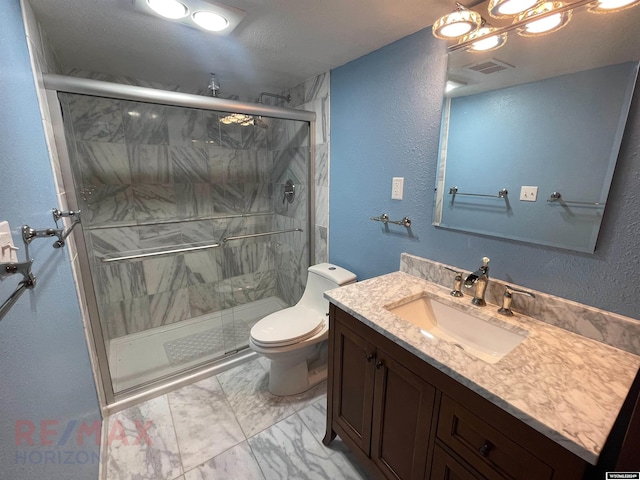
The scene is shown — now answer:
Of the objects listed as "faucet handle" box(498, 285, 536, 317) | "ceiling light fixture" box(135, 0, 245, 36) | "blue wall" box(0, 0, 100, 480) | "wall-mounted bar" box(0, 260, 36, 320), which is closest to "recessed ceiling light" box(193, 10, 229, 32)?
"ceiling light fixture" box(135, 0, 245, 36)

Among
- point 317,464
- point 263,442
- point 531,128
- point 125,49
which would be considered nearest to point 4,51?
point 125,49

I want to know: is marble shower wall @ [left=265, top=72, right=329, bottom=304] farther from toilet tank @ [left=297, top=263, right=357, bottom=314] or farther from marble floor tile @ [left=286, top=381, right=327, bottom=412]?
marble floor tile @ [left=286, top=381, right=327, bottom=412]

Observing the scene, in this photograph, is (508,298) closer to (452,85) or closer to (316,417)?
(452,85)

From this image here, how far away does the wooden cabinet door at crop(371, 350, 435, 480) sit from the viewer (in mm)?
928

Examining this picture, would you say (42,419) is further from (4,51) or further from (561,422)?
(561,422)

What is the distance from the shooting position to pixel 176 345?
2.22 meters

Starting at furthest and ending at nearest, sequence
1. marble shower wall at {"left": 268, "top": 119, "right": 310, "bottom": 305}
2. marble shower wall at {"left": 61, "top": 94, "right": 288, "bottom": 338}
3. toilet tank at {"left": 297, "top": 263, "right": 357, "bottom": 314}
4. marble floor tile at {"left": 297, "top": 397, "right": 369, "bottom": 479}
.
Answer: marble shower wall at {"left": 268, "top": 119, "right": 310, "bottom": 305}
marble shower wall at {"left": 61, "top": 94, "right": 288, "bottom": 338}
toilet tank at {"left": 297, "top": 263, "right": 357, "bottom": 314}
marble floor tile at {"left": 297, "top": 397, "right": 369, "bottom": 479}

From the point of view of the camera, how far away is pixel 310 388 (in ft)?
6.06

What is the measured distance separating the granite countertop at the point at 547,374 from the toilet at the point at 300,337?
645mm

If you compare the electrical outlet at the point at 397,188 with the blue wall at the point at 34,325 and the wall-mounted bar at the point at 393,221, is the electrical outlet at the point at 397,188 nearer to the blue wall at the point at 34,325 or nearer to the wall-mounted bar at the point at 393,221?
the wall-mounted bar at the point at 393,221

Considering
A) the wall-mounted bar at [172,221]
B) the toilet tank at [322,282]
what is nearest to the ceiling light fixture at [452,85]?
the toilet tank at [322,282]

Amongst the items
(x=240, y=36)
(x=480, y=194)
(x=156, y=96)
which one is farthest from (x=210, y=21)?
(x=480, y=194)

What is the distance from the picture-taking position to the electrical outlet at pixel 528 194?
1.06 metres

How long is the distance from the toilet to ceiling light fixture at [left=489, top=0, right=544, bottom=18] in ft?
4.62
